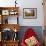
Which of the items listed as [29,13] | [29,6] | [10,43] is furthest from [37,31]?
[10,43]

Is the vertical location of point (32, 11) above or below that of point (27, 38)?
above

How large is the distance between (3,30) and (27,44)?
3.42 feet

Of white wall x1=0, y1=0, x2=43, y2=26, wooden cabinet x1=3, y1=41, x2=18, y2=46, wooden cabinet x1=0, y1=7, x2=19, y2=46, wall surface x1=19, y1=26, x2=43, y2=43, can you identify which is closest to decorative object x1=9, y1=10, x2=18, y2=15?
wooden cabinet x1=0, y1=7, x2=19, y2=46

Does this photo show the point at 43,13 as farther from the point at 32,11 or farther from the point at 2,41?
the point at 2,41

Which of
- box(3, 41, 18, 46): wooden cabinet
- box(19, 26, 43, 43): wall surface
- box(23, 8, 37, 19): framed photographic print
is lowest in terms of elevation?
box(3, 41, 18, 46): wooden cabinet

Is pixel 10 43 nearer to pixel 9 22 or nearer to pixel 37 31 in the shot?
pixel 9 22

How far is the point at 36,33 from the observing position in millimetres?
5848

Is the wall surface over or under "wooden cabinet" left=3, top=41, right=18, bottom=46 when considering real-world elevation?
over

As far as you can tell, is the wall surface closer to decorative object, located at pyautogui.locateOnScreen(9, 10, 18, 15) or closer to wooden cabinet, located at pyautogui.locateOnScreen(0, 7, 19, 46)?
wooden cabinet, located at pyautogui.locateOnScreen(0, 7, 19, 46)

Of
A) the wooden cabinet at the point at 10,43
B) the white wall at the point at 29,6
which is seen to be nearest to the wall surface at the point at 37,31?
the white wall at the point at 29,6

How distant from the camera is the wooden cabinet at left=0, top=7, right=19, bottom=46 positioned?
5.77 metres

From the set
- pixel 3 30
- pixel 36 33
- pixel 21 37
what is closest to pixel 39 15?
pixel 36 33

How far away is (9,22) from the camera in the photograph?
5.94 metres

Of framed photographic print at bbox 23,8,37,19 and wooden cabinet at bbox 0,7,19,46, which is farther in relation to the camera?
framed photographic print at bbox 23,8,37,19
